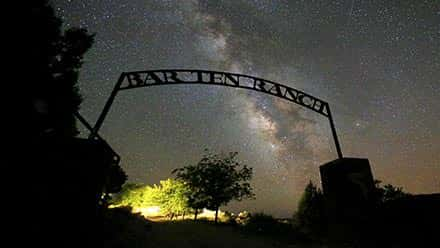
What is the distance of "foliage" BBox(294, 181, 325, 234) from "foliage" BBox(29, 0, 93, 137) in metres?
18.8

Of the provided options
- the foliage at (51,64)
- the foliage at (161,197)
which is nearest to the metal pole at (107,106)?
the foliage at (51,64)

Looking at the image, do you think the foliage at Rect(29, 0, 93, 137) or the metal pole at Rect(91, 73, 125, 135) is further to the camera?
the metal pole at Rect(91, 73, 125, 135)

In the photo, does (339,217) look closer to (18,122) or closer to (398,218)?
(398,218)

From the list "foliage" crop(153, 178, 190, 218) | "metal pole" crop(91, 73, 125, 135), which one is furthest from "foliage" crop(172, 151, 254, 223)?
"metal pole" crop(91, 73, 125, 135)

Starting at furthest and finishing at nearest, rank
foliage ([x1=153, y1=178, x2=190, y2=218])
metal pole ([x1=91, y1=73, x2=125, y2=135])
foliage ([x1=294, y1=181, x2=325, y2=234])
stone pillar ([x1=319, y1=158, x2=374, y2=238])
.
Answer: foliage ([x1=153, y1=178, x2=190, y2=218]), foliage ([x1=294, y1=181, x2=325, y2=234]), metal pole ([x1=91, y1=73, x2=125, y2=135]), stone pillar ([x1=319, y1=158, x2=374, y2=238])

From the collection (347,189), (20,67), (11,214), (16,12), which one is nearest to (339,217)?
(347,189)

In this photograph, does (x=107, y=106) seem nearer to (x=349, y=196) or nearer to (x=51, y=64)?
(x=51, y=64)

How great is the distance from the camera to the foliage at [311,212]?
19656mm

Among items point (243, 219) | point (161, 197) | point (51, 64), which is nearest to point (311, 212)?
point (243, 219)

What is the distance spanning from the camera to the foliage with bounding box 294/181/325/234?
19656 mm

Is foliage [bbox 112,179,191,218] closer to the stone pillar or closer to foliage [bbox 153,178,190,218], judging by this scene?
foliage [bbox 153,178,190,218]

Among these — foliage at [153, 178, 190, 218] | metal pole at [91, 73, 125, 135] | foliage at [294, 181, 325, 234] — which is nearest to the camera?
metal pole at [91, 73, 125, 135]

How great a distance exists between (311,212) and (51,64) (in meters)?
21.2

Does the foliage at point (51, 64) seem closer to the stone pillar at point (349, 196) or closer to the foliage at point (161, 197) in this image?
the stone pillar at point (349, 196)
